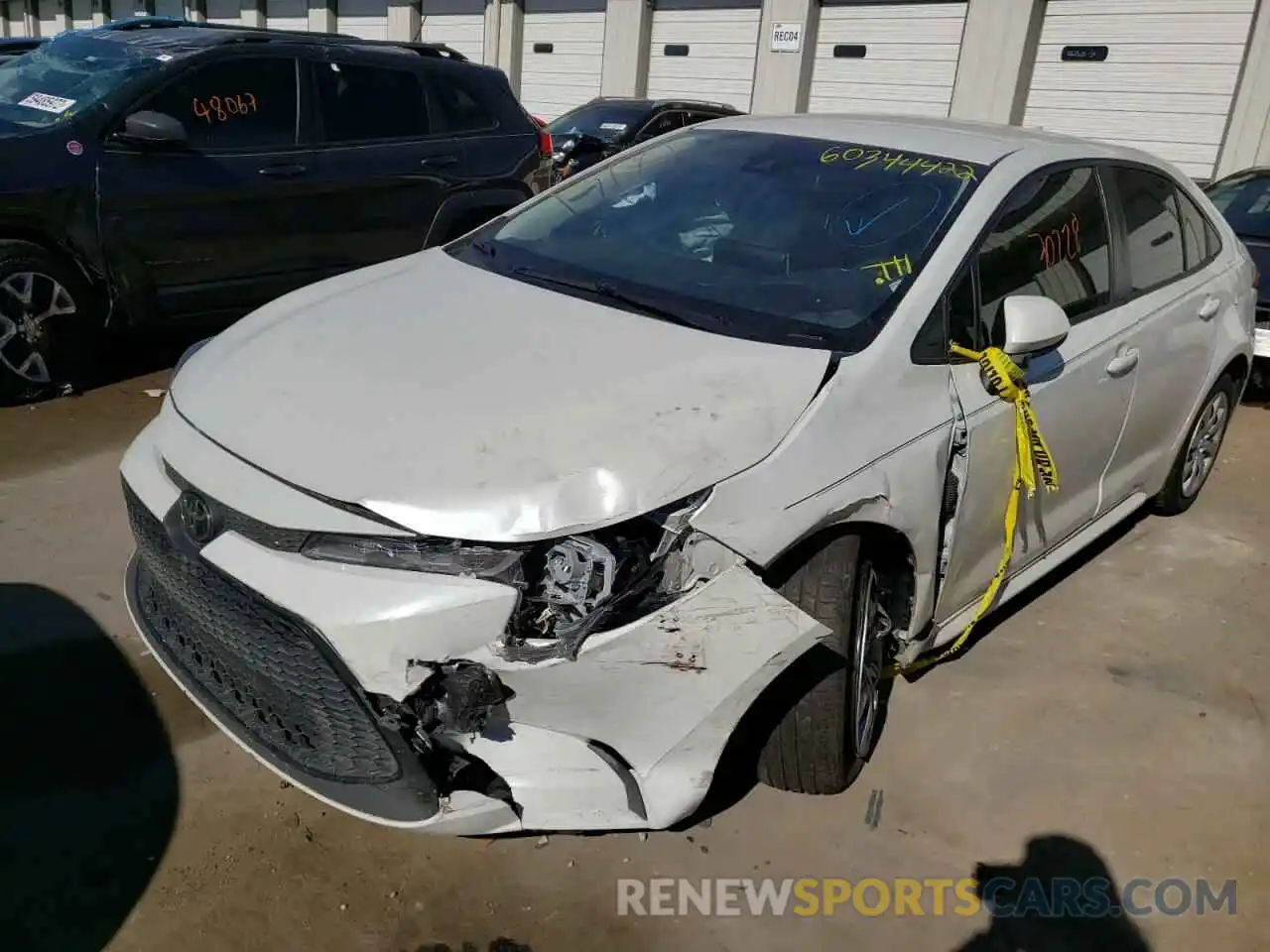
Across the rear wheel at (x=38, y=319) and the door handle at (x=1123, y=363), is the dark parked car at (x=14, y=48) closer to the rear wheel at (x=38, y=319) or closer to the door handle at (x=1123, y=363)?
the rear wheel at (x=38, y=319)

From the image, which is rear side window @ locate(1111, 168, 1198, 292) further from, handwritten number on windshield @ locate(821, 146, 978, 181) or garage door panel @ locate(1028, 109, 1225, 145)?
garage door panel @ locate(1028, 109, 1225, 145)

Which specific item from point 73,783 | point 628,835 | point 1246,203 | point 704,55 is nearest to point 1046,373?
point 628,835

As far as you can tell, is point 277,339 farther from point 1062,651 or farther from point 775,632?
point 1062,651

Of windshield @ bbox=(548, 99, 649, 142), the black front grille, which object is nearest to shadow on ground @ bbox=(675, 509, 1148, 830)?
the black front grille

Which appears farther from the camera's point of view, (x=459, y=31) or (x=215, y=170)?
(x=459, y=31)

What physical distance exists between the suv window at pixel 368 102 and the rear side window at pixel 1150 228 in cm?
411

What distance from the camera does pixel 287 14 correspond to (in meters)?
24.0

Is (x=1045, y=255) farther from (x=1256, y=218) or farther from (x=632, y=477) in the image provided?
(x=1256, y=218)

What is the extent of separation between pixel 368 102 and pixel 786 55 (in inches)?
433

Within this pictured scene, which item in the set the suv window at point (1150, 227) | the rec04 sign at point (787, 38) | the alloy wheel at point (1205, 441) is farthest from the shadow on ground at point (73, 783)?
the rec04 sign at point (787, 38)

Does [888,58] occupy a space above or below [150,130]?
above

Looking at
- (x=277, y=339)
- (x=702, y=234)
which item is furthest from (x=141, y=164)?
(x=702, y=234)

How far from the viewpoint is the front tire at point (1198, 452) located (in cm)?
432

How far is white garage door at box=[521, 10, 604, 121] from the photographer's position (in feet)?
59.4
